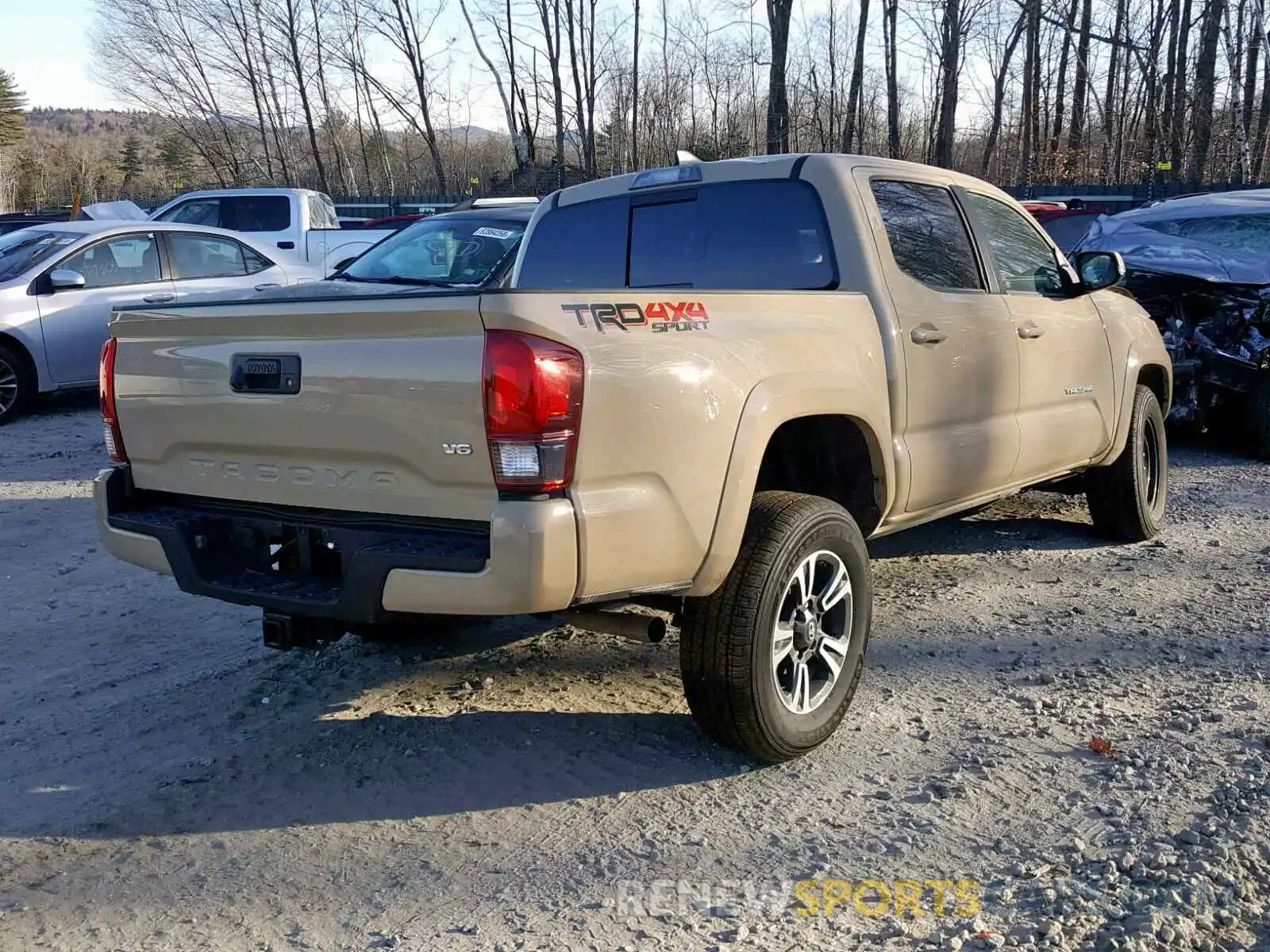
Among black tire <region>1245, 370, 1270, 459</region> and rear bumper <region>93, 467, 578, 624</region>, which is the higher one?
rear bumper <region>93, 467, 578, 624</region>

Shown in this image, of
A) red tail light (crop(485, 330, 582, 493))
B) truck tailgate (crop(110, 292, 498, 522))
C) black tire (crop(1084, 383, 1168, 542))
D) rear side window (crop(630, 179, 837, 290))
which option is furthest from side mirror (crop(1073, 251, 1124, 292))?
truck tailgate (crop(110, 292, 498, 522))

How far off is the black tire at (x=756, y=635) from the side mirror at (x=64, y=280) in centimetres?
812

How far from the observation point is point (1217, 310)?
802cm

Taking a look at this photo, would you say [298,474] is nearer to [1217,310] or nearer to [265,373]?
[265,373]

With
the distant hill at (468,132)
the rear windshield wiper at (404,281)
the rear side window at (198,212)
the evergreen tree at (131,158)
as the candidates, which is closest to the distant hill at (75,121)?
the evergreen tree at (131,158)

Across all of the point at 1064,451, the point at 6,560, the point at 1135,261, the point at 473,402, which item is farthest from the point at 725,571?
the point at 1135,261

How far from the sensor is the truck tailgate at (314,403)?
9.62ft

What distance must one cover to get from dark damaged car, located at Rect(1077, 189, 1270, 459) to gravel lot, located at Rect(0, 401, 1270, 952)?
313 centimetres

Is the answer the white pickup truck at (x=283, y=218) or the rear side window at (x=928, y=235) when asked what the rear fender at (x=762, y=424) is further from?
the white pickup truck at (x=283, y=218)

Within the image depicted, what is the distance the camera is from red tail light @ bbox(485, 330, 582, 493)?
9.27 ft

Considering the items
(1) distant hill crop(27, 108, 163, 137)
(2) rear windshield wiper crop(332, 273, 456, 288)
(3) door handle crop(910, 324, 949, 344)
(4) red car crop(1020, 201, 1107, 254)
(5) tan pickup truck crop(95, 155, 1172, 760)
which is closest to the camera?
(5) tan pickup truck crop(95, 155, 1172, 760)

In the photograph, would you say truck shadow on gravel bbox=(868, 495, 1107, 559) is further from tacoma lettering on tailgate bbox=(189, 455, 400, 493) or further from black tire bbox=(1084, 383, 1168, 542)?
tacoma lettering on tailgate bbox=(189, 455, 400, 493)

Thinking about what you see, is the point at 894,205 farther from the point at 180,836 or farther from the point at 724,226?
the point at 180,836

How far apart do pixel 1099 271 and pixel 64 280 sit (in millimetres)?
8208
